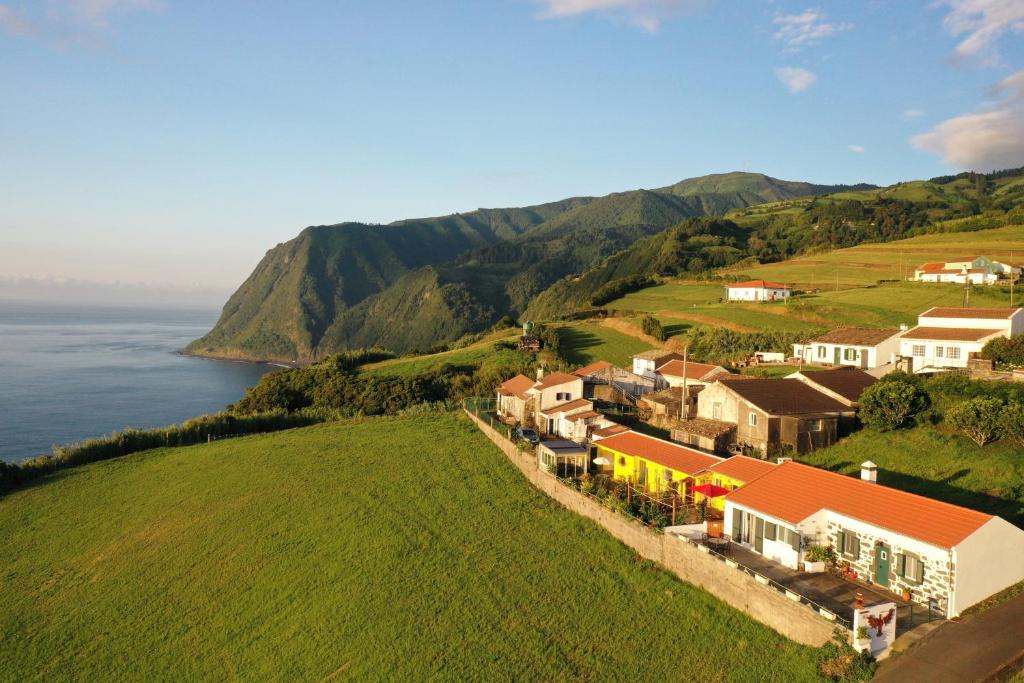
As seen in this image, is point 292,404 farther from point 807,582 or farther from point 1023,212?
point 1023,212

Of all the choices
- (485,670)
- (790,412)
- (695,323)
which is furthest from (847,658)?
(695,323)

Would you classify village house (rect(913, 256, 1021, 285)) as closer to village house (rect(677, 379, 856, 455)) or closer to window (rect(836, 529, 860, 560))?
village house (rect(677, 379, 856, 455))

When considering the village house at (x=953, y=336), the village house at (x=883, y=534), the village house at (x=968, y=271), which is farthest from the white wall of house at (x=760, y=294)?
the village house at (x=883, y=534)

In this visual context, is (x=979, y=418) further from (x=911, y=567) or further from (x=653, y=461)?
(x=653, y=461)

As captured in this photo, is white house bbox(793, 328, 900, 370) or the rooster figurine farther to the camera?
white house bbox(793, 328, 900, 370)

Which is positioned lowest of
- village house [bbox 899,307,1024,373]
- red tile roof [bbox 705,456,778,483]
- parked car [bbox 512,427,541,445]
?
parked car [bbox 512,427,541,445]

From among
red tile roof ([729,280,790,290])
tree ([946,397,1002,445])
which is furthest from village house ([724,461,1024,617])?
red tile roof ([729,280,790,290])
